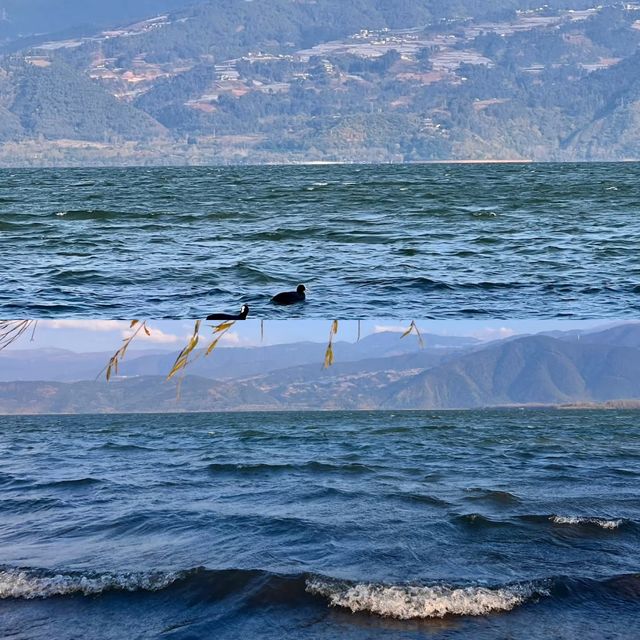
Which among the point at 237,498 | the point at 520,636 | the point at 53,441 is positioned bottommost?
the point at 53,441

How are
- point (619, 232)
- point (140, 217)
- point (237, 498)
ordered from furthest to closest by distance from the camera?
point (140, 217) < point (619, 232) < point (237, 498)

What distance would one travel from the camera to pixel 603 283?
24375mm

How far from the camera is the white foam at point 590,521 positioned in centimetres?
1478

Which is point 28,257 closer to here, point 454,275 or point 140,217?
point 454,275

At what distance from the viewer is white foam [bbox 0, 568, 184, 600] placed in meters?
12.0

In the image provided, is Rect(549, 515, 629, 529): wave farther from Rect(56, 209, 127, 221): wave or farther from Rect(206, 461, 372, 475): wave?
Rect(56, 209, 127, 221): wave

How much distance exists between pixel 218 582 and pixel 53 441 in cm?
2619

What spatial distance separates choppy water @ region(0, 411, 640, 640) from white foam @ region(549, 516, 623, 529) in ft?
0.13

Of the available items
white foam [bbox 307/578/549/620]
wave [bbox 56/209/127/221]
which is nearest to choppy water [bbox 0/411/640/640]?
white foam [bbox 307/578/549/620]

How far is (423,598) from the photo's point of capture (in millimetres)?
11289

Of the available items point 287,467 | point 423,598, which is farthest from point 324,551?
point 287,467

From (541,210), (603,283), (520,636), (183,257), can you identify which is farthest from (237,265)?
(541,210)

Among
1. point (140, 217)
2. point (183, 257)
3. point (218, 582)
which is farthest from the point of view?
point (140, 217)

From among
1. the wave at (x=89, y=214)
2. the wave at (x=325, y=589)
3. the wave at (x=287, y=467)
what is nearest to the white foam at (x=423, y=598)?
the wave at (x=325, y=589)
